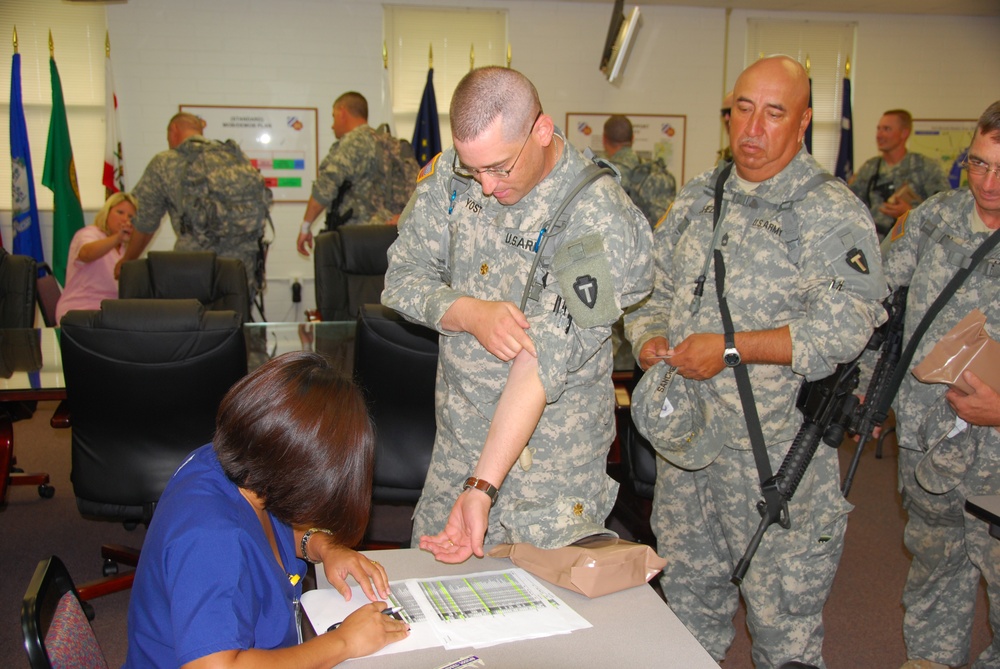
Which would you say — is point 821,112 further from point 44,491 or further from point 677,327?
point 44,491

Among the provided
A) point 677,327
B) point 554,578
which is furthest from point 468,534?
point 677,327

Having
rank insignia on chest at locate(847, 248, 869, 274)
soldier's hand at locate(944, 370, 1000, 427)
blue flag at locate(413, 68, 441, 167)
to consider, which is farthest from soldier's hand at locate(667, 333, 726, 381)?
blue flag at locate(413, 68, 441, 167)

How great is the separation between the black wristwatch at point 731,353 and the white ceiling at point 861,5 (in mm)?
6150

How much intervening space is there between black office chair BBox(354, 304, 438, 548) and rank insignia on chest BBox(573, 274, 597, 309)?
1108 millimetres

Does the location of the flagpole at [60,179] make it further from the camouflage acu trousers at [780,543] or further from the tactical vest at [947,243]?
the tactical vest at [947,243]

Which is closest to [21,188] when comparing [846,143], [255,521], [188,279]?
[188,279]

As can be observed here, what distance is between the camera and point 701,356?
1869 millimetres

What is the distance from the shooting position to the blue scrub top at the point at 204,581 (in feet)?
3.38

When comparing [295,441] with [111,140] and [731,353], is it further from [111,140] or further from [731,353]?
[111,140]

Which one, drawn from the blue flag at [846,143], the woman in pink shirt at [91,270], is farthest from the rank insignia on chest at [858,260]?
the blue flag at [846,143]

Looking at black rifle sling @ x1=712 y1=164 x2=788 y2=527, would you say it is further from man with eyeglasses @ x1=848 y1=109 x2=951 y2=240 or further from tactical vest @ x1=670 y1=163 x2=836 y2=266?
man with eyeglasses @ x1=848 y1=109 x2=951 y2=240

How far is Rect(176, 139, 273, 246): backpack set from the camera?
5.04 metres

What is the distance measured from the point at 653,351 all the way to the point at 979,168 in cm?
94

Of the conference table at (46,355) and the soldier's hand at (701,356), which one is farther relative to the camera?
the conference table at (46,355)
